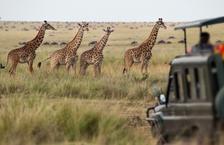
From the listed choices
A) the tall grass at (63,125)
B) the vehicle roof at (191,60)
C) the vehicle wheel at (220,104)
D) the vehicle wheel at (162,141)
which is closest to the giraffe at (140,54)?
the tall grass at (63,125)

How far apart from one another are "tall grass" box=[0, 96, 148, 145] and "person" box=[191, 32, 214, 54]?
181cm

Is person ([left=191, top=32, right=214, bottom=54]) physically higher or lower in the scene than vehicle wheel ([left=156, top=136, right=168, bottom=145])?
higher

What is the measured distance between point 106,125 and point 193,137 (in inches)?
97.3

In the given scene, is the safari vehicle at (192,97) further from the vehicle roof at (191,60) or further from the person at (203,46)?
the person at (203,46)

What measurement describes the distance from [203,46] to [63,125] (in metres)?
2.81

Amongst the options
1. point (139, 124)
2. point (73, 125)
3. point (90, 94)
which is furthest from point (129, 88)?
point (73, 125)

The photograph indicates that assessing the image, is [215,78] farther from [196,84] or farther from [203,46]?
[203,46]

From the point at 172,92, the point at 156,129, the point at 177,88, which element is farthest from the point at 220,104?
the point at 156,129

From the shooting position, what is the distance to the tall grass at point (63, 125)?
11.6 metres

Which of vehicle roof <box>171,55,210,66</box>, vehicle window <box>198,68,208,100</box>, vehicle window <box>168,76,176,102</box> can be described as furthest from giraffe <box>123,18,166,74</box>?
vehicle window <box>198,68,208,100</box>

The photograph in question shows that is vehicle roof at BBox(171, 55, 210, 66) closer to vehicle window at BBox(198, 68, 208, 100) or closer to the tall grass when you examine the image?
vehicle window at BBox(198, 68, 208, 100)

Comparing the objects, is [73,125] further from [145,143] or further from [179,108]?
[179,108]

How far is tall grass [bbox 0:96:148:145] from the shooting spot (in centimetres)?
1156

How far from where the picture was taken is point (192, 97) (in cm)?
1031
